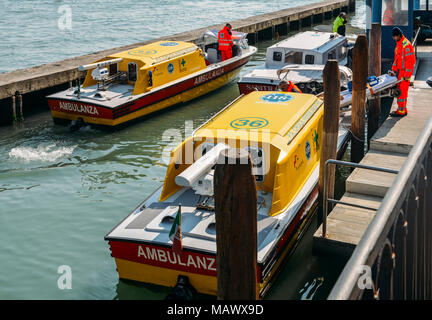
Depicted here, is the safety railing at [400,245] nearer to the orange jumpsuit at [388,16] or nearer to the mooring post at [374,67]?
the mooring post at [374,67]

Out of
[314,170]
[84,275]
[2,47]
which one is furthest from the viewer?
[2,47]

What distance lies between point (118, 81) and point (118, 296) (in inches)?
377

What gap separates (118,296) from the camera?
786 centimetres

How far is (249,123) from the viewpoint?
8.73 metres

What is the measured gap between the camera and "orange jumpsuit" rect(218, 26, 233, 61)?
19047mm

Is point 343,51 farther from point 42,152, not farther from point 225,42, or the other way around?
point 42,152

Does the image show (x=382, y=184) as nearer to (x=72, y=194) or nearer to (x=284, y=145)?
(x=284, y=145)

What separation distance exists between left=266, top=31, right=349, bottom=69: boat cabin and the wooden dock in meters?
4.00

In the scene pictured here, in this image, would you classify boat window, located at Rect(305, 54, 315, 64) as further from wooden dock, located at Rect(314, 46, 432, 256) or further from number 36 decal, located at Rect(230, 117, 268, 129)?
number 36 decal, located at Rect(230, 117, 268, 129)

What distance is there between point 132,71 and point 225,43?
4.43m

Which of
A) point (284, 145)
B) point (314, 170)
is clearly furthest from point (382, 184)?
point (284, 145)

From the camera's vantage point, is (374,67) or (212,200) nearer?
(212,200)

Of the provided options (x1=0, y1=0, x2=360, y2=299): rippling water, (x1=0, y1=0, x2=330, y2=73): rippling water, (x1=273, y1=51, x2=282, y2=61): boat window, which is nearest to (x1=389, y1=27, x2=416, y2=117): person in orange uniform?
(x1=0, y1=0, x2=360, y2=299): rippling water

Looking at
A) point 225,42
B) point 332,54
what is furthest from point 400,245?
point 225,42
